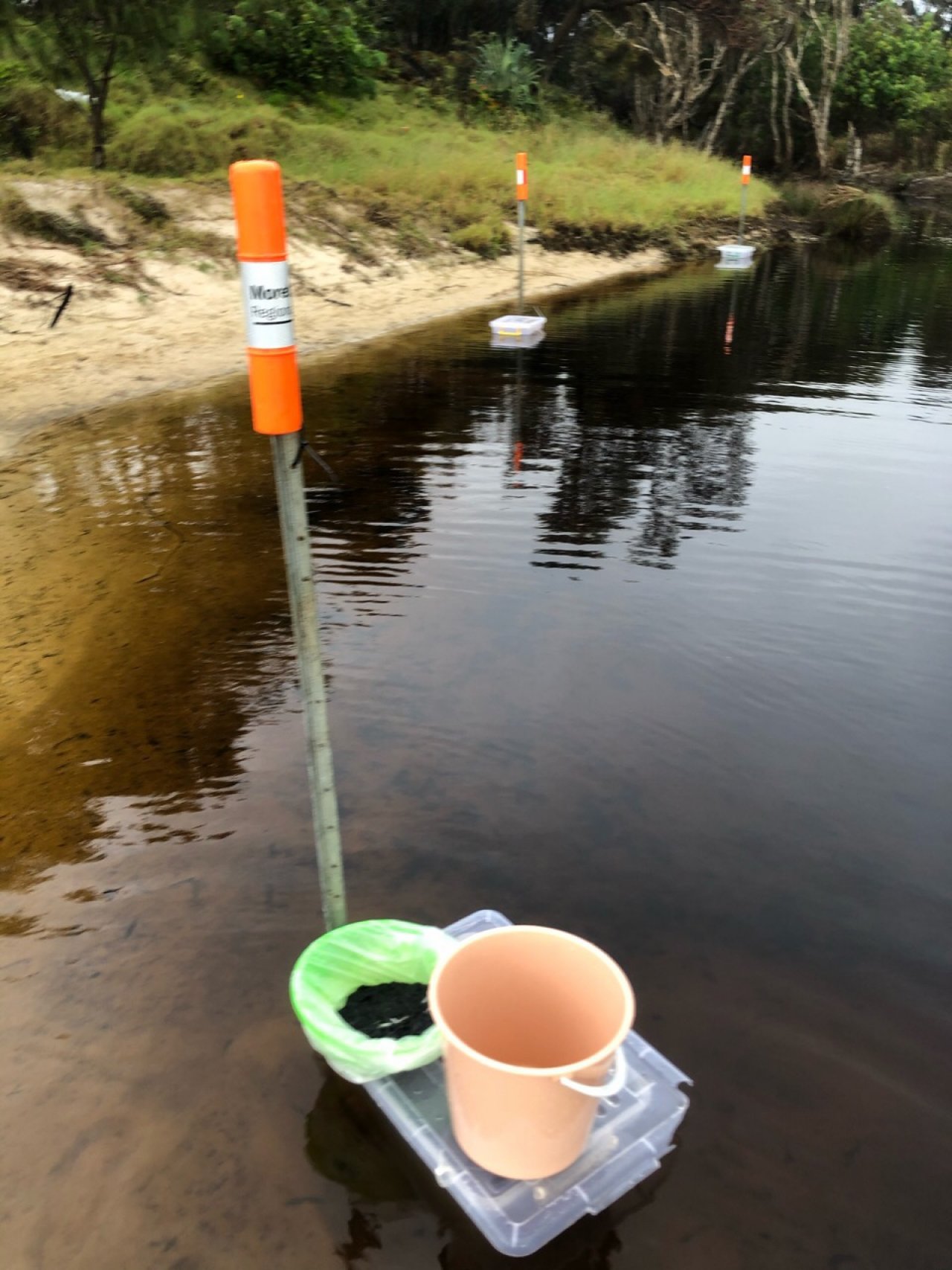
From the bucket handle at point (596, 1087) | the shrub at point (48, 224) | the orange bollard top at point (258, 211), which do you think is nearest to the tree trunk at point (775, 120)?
the shrub at point (48, 224)

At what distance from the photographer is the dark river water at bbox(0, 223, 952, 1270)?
224 centimetres

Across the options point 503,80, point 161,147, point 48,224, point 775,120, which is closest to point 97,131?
point 161,147

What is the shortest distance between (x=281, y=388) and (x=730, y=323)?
13.4 m

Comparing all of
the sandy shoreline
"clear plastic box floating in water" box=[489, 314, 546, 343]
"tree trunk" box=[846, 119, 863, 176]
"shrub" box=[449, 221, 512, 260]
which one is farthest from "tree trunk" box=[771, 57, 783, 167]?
"clear plastic box floating in water" box=[489, 314, 546, 343]

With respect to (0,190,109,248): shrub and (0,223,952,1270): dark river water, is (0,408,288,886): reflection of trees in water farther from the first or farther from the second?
(0,190,109,248): shrub

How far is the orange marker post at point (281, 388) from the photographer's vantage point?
196cm

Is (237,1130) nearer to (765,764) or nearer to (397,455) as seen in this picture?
(765,764)

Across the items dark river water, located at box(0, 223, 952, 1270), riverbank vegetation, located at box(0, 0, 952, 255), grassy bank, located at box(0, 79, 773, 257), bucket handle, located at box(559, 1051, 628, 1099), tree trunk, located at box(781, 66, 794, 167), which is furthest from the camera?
tree trunk, located at box(781, 66, 794, 167)

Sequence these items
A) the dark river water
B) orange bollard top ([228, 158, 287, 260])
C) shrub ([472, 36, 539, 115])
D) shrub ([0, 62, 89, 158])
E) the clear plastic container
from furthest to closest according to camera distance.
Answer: shrub ([472, 36, 539, 115]) < shrub ([0, 62, 89, 158]) < the clear plastic container < the dark river water < orange bollard top ([228, 158, 287, 260])

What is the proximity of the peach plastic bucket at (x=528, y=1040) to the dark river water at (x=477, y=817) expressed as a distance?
1.18 ft

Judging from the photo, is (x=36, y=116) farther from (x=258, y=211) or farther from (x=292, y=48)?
(x=258, y=211)

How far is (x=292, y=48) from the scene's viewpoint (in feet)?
70.3

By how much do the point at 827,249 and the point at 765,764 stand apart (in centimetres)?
2420

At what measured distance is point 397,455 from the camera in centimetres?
785
